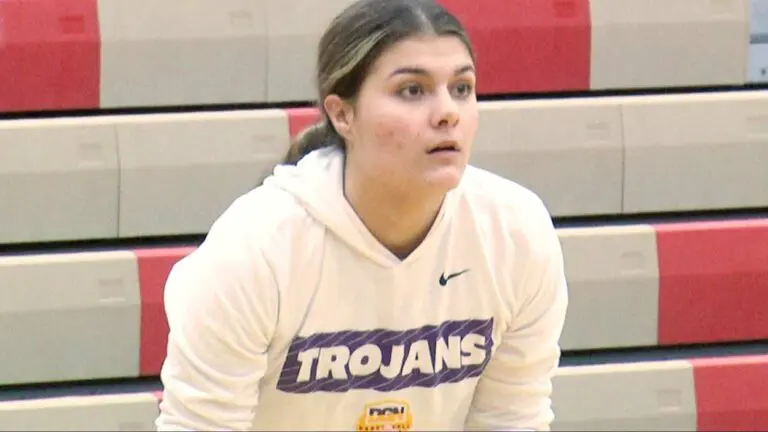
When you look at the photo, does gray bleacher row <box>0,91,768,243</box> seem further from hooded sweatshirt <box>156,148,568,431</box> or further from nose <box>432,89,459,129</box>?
nose <box>432,89,459,129</box>

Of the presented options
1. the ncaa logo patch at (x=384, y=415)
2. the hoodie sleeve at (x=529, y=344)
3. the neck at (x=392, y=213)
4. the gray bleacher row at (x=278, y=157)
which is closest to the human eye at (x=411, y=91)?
the neck at (x=392, y=213)

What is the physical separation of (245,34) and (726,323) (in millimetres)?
920

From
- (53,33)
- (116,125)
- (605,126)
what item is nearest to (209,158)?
(116,125)

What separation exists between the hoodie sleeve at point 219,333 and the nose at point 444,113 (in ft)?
0.73

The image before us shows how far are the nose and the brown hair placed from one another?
71 mm

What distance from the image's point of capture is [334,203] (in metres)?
1.42

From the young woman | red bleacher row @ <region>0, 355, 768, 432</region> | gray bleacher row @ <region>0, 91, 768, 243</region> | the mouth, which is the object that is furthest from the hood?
red bleacher row @ <region>0, 355, 768, 432</region>

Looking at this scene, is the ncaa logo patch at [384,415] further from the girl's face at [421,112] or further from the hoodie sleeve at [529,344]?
the girl's face at [421,112]

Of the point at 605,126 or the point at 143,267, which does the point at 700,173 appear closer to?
the point at 605,126

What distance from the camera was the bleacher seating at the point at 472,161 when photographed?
2.05 metres

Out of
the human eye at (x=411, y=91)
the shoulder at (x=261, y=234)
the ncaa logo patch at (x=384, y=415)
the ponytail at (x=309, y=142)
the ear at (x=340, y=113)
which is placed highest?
the human eye at (x=411, y=91)

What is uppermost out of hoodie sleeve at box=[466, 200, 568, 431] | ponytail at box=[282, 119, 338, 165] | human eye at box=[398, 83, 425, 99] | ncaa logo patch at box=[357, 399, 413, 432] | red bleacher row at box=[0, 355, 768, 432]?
human eye at box=[398, 83, 425, 99]

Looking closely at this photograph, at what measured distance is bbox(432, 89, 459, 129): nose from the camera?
1.32m

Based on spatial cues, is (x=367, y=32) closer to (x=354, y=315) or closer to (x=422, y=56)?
(x=422, y=56)
